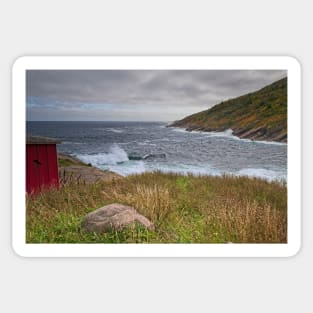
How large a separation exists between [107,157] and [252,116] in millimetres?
1034

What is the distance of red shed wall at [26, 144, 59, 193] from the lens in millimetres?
4105

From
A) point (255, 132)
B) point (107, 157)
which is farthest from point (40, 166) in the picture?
point (255, 132)

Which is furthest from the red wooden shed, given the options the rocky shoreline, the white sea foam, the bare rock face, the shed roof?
the rocky shoreline

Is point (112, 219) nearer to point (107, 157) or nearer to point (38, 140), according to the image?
point (107, 157)

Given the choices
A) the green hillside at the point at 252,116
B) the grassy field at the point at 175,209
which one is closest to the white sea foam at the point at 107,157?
the grassy field at the point at 175,209

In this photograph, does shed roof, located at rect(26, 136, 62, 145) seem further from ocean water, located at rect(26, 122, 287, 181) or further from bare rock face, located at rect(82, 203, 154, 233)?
bare rock face, located at rect(82, 203, 154, 233)

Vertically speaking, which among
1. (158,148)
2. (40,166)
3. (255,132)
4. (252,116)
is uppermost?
(252,116)

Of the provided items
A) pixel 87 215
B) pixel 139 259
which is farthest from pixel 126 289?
pixel 87 215

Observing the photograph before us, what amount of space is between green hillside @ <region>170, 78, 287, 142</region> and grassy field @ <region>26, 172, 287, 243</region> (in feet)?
1.09

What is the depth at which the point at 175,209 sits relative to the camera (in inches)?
165
